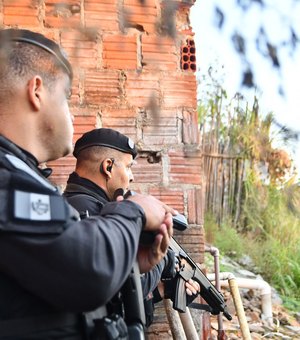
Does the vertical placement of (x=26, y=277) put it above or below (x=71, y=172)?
below

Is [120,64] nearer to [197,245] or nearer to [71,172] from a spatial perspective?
[71,172]

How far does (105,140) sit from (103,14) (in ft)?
1.95

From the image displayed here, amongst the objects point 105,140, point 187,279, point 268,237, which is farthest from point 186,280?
point 268,237

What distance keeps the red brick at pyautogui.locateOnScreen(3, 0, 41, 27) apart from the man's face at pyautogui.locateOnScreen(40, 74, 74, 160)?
4.16 feet

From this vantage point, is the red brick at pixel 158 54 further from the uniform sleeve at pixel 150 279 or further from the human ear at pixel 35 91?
the human ear at pixel 35 91

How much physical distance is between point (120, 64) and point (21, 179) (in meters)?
1.63

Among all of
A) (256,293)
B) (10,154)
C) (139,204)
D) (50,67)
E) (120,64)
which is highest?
(120,64)

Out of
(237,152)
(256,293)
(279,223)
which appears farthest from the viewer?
(237,152)

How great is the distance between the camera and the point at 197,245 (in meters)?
2.87

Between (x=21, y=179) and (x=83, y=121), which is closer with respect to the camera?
(x=21, y=179)

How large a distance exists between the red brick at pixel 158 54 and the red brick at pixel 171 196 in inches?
22.0

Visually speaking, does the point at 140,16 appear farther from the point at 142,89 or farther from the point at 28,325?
the point at 28,325

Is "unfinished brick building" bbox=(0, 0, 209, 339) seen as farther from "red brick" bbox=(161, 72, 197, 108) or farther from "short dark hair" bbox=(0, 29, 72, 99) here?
"short dark hair" bbox=(0, 29, 72, 99)

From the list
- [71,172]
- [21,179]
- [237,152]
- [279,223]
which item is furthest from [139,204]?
[237,152]
